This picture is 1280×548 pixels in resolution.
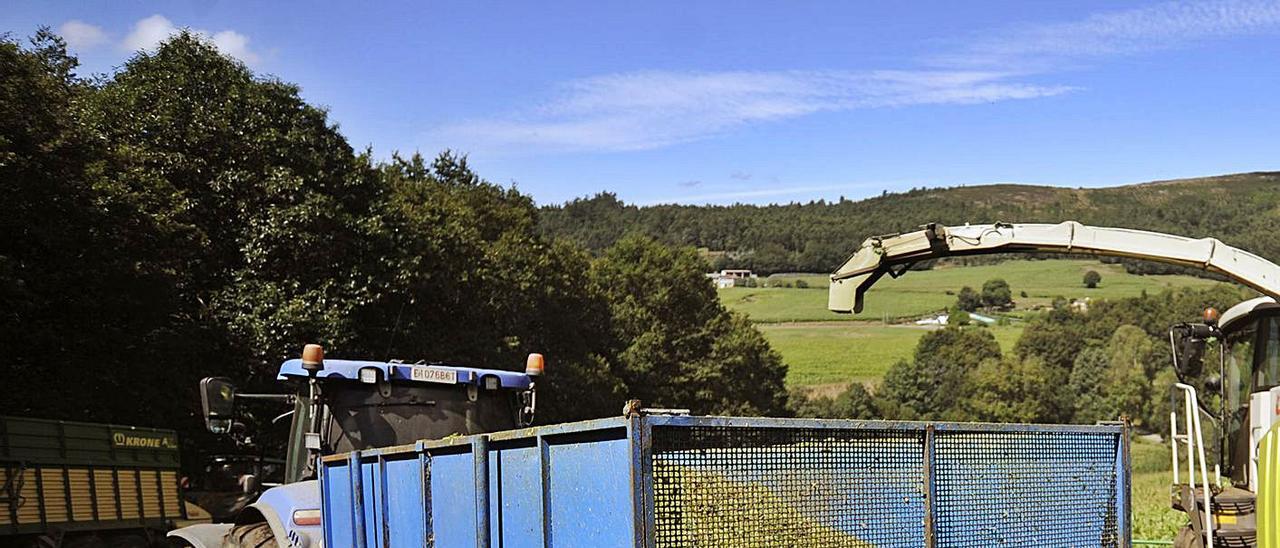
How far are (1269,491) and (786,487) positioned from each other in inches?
112

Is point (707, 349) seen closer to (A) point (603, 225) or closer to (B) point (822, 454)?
(B) point (822, 454)

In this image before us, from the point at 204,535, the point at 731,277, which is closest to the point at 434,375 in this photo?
the point at 204,535

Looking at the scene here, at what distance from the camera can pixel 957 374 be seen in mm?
91438

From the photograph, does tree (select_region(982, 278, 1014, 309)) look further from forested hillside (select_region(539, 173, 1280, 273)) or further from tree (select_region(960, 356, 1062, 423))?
tree (select_region(960, 356, 1062, 423))

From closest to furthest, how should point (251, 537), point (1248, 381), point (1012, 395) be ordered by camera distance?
1. point (251, 537)
2. point (1248, 381)
3. point (1012, 395)

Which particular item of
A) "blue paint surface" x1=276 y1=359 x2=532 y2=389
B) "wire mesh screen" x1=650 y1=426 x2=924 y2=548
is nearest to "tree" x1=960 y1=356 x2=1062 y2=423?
"blue paint surface" x1=276 y1=359 x2=532 y2=389

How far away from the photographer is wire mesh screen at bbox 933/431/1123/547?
6305 mm

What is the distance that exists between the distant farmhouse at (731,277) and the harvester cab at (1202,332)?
365ft

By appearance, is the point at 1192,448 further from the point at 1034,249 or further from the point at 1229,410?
the point at 1034,249

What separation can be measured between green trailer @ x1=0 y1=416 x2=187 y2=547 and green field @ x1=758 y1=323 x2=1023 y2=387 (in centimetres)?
7886

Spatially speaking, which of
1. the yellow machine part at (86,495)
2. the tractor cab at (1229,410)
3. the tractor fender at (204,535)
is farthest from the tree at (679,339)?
the tractor fender at (204,535)

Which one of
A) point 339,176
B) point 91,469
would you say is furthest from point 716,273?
point 91,469

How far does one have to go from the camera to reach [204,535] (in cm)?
957

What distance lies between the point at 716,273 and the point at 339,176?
330 feet
